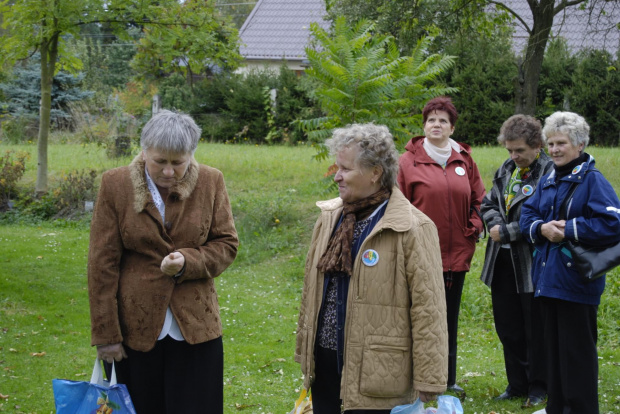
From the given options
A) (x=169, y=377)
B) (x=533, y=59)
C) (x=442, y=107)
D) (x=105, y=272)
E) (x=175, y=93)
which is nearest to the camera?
(x=105, y=272)

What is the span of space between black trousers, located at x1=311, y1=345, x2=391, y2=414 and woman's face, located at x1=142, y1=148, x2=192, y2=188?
3.79 ft

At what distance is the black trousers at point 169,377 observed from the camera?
3701mm

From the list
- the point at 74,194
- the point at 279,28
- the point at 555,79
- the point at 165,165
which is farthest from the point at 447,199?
the point at 279,28

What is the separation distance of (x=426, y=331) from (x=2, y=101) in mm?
26508

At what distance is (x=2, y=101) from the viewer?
26.4 metres

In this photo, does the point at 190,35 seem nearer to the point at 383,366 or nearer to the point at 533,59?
the point at 533,59

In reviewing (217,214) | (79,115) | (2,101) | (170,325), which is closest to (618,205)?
(217,214)

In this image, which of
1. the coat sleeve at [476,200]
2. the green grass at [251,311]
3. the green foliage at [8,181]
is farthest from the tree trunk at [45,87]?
the coat sleeve at [476,200]

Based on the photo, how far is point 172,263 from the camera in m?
3.53

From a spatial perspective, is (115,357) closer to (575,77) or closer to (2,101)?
(575,77)

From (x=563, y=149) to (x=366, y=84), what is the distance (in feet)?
15.4

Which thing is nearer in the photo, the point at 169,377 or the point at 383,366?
the point at 383,366

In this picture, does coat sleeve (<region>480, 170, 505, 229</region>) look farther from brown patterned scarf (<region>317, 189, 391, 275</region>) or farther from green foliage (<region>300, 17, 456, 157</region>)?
green foliage (<region>300, 17, 456, 157</region>)

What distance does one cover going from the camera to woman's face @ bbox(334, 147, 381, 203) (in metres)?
3.50
